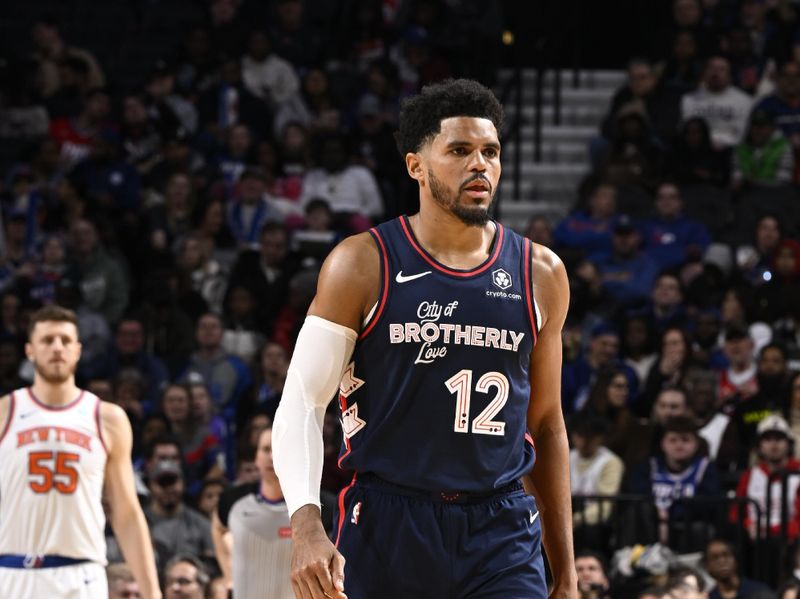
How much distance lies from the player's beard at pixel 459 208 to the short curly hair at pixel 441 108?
0.14 m

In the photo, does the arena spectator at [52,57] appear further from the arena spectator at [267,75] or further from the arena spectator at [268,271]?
the arena spectator at [268,271]

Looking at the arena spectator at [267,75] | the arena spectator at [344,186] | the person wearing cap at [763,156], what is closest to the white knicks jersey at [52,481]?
the arena spectator at [344,186]

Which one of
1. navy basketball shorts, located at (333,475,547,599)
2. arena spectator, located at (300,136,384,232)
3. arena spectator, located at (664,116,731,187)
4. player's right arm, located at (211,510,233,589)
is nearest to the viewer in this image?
navy basketball shorts, located at (333,475,547,599)

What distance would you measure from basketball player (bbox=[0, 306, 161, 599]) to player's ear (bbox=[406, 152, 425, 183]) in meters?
3.40

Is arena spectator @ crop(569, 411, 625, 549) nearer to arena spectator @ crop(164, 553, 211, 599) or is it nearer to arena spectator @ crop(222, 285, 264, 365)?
arena spectator @ crop(164, 553, 211, 599)

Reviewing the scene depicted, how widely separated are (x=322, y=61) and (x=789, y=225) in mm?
5313

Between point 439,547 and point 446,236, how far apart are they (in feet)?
2.94

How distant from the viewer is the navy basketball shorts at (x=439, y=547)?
Answer: 4.33 meters

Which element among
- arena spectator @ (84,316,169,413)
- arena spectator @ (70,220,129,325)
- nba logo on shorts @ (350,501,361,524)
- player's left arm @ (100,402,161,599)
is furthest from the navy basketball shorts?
arena spectator @ (70,220,129,325)

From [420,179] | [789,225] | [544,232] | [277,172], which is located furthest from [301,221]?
[420,179]

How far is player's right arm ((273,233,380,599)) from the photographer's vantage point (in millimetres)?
4355

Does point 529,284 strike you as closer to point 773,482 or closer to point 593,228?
point 773,482

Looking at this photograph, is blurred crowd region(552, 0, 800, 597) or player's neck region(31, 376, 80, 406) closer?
player's neck region(31, 376, 80, 406)

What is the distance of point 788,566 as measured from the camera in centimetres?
955
